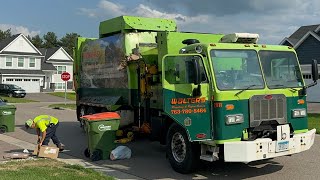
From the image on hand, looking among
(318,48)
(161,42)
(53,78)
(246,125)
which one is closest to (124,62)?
(161,42)

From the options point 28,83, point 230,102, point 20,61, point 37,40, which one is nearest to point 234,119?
point 230,102

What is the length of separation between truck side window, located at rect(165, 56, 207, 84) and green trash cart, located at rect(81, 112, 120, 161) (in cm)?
222

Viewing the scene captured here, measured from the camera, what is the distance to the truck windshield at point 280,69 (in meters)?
7.93

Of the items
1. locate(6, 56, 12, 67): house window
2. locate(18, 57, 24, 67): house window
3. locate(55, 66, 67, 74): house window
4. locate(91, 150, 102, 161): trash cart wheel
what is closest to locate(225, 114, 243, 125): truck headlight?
locate(91, 150, 102, 161): trash cart wheel

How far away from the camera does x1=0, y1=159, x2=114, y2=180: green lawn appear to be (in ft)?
24.7

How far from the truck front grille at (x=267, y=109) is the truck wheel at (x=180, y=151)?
4.13ft

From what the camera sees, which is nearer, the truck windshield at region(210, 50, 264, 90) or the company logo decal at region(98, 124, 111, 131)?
the truck windshield at region(210, 50, 264, 90)

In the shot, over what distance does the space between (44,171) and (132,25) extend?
5.17m

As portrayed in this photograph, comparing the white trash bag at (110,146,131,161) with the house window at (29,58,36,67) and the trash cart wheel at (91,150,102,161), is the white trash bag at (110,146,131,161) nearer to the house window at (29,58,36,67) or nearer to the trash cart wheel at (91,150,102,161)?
the trash cart wheel at (91,150,102,161)

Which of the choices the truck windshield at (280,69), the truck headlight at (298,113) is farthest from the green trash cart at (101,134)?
the truck headlight at (298,113)

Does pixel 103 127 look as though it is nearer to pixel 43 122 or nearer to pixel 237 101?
pixel 43 122

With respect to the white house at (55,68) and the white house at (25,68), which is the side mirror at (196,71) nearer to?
the white house at (25,68)

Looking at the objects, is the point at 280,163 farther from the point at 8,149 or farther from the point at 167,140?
the point at 8,149

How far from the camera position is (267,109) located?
763 centimetres
